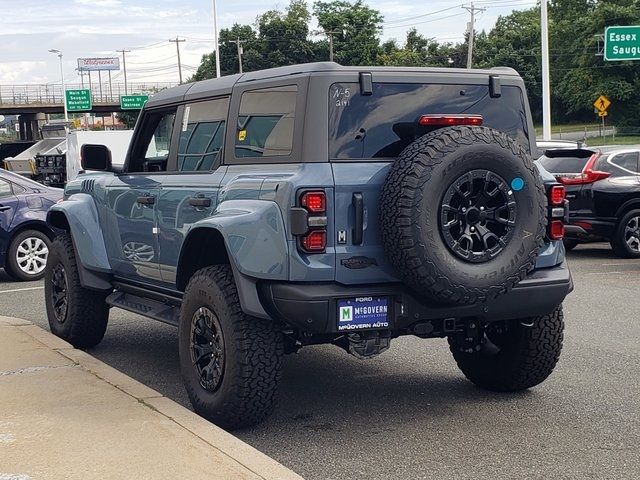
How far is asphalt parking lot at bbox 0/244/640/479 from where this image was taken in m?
4.87

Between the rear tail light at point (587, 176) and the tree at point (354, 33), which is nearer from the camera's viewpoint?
the rear tail light at point (587, 176)

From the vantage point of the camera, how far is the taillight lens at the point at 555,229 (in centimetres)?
560

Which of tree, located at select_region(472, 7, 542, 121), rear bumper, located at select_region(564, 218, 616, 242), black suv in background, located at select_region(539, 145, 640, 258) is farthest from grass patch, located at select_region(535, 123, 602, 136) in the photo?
rear bumper, located at select_region(564, 218, 616, 242)

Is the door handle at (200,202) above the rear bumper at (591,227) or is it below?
above

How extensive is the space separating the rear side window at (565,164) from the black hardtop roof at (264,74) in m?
8.22

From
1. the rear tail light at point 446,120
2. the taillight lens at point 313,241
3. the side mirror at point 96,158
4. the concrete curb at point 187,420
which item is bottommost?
the concrete curb at point 187,420

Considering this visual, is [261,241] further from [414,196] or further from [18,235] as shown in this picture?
[18,235]

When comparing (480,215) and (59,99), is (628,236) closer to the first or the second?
(480,215)

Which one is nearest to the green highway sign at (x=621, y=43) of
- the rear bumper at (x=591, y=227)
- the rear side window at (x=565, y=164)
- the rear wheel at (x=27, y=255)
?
the rear side window at (x=565, y=164)

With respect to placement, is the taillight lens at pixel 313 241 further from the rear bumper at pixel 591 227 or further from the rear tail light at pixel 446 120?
the rear bumper at pixel 591 227

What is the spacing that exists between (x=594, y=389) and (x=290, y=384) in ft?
6.89

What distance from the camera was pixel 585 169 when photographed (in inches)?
545

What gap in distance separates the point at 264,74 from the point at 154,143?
5.58 ft

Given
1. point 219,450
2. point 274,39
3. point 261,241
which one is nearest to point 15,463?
point 219,450
